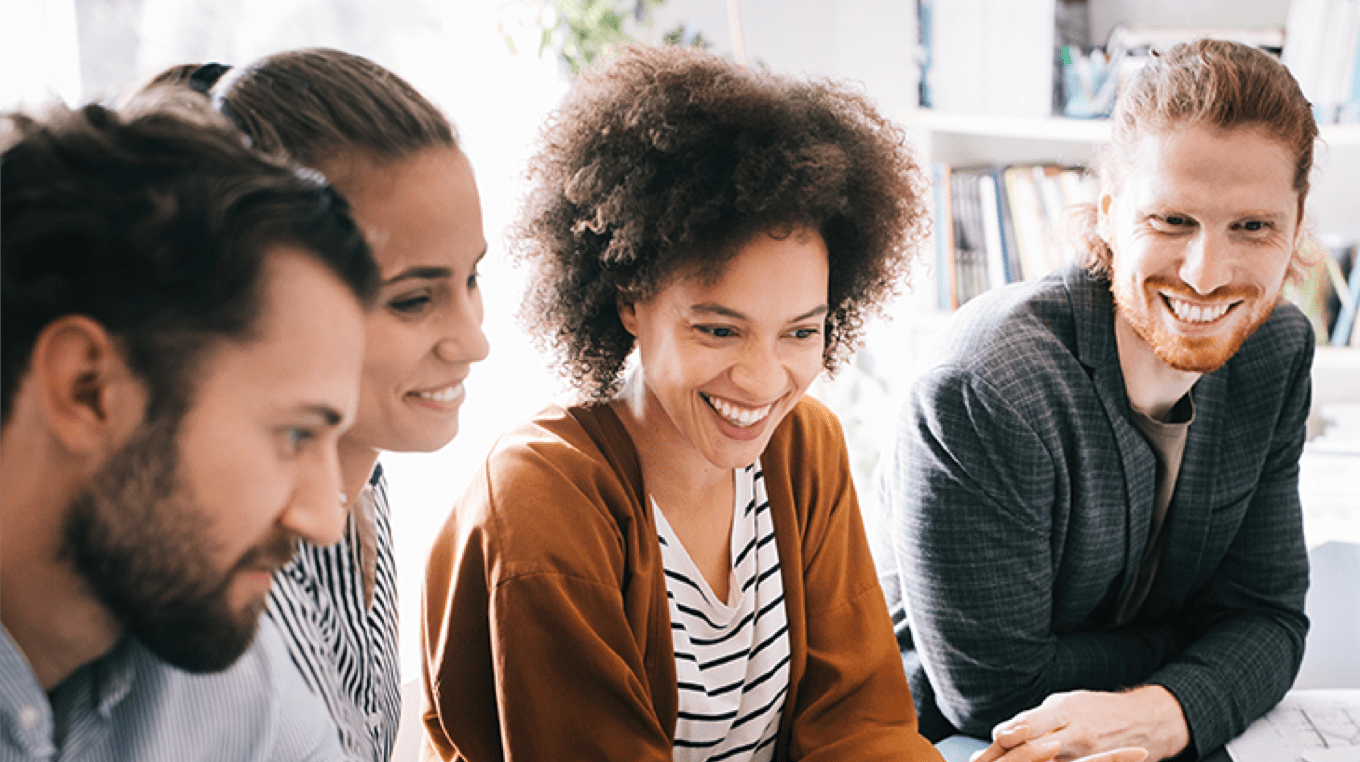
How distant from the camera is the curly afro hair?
1034 mm

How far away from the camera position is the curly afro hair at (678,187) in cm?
103

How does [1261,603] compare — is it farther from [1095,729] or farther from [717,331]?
[717,331]

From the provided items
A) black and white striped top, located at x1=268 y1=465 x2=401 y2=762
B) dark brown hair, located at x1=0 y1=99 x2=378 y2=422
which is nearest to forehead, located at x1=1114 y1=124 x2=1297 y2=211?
black and white striped top, located at x1=268 y1=465 x2=401 y2=762

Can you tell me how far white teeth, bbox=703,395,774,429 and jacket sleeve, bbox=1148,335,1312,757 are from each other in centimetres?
69

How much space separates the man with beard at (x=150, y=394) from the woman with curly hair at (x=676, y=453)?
467mm

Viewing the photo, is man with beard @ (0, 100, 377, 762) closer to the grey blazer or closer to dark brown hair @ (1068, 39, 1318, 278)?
the grey blazer

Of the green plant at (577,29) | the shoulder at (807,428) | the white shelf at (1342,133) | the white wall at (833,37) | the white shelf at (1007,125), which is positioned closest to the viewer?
the shoulder at (807,428)

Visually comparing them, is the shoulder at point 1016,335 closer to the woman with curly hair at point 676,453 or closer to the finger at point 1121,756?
the woman with curly hair at point 676,453

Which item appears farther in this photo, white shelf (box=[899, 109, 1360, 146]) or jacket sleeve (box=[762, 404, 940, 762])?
white shelf (box=[899, 109, 1360, 146])

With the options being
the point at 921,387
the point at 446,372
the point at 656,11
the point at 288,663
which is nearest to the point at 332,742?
the point at 288,663

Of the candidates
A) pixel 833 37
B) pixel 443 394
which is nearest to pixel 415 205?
pixel 443 394

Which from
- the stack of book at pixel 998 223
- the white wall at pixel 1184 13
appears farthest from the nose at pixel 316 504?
the white wall at pixel 1184 13

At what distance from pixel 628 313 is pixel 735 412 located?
0.17 metres

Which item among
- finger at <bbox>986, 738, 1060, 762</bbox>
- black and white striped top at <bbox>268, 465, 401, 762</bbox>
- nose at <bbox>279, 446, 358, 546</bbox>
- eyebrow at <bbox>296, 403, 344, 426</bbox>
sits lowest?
finger at <bbox>986, 738, 1060, 762</bbox>
